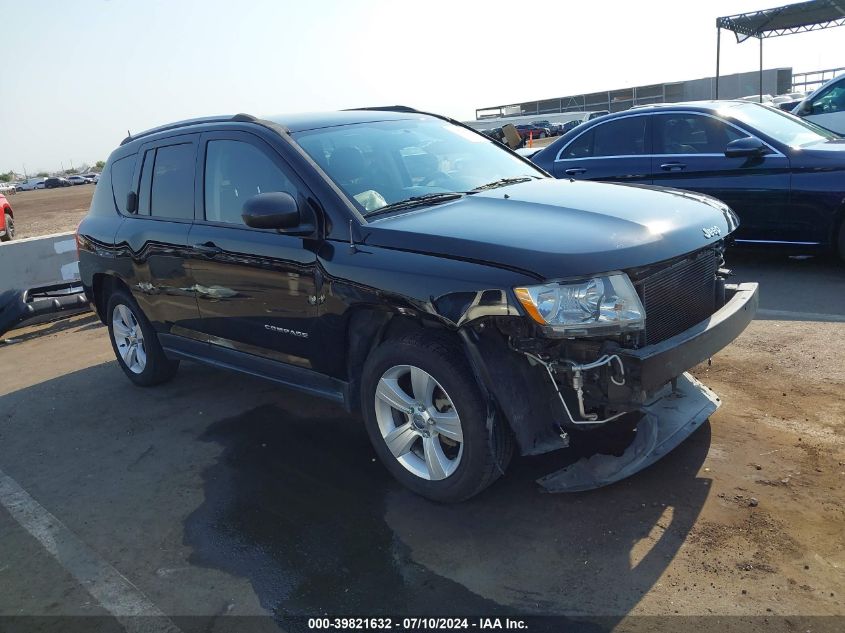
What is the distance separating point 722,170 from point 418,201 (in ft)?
15.7

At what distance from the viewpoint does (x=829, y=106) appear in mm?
10797

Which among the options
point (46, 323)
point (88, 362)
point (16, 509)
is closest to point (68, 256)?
point (46, 323)

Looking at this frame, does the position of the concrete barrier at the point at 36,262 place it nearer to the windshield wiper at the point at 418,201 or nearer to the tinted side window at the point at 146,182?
the tinted side window at the point at 146,182

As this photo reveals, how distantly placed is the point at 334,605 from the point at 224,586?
537mm

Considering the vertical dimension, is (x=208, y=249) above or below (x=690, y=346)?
above

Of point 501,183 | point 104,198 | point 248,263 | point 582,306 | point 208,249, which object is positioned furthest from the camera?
point 104,198

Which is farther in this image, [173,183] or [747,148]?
[747,148]

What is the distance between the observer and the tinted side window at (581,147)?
8578mm

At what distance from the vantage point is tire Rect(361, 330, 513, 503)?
3289 mm

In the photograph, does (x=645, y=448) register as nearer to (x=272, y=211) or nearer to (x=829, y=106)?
(x=272, y=211)

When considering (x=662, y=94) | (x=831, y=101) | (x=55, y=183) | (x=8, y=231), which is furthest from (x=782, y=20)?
(x=55, y=183)

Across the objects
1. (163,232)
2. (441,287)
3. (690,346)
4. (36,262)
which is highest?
(163,232)

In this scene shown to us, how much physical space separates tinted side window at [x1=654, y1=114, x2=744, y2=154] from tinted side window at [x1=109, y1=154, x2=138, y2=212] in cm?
546

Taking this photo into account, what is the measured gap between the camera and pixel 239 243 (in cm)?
429
